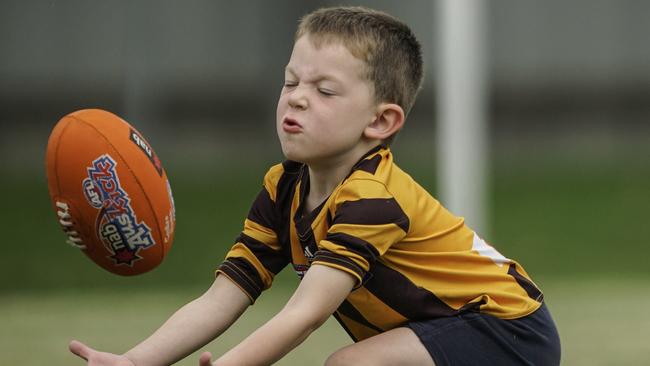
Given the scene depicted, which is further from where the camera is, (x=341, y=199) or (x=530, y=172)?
(x=530, y=172)

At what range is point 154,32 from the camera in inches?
608

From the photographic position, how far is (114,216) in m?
3.31

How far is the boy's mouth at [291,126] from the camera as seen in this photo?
9.65 ft

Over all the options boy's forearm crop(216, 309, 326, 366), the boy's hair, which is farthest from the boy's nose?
boy's forearm crop(216, 309, 326, 366)

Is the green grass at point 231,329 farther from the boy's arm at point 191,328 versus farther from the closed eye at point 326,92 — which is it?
the closed eye at point 326,92

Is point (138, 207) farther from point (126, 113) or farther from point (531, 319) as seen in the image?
point (126, 113)

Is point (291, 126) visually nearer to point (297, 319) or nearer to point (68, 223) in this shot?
point (297, 319)

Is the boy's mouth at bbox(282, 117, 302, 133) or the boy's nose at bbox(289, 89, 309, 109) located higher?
the boy's nose at bbox(289, 89, 309, 109)

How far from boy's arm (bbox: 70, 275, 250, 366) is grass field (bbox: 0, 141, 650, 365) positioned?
1482 millimetres

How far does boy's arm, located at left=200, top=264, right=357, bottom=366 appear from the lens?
2.70 m

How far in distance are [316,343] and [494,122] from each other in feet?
36.2

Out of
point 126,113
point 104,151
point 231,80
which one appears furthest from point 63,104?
point 104,151

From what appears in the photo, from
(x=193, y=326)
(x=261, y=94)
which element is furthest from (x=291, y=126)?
(x=261, y=94)

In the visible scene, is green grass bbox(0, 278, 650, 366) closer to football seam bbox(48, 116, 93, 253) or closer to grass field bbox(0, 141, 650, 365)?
grass field bbox(0, 141, 650, 365)
